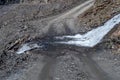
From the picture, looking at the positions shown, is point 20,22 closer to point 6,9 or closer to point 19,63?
point 6,9

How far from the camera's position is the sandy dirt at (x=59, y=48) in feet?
78.0

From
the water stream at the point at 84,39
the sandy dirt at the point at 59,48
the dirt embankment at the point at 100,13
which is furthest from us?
the dirt embankment at the point at 100,13

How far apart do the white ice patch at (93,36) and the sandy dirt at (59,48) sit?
43.9 inches

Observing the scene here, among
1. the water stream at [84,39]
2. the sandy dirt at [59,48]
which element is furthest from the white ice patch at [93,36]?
the sandy dirt at [59,48]

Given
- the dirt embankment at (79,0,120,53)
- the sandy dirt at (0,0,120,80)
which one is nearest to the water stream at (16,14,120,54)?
the sandy dirt at (0,0,120,80)

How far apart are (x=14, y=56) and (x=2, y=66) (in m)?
2.23

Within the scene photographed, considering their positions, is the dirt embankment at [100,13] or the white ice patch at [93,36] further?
the dirt embankment at [100,13]

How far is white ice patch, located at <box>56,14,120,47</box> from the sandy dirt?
112cm

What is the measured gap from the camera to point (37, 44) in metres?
32.5

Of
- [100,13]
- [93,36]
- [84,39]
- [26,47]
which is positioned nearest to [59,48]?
[84,39]

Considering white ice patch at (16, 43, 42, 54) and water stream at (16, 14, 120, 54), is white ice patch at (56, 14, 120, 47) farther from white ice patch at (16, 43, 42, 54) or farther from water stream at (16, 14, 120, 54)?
white ice patch at (16, 43, 42, 54)

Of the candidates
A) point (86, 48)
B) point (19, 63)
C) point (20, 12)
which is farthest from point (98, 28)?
point (20, 12)

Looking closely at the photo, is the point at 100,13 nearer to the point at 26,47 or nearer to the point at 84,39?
the point at 84,39

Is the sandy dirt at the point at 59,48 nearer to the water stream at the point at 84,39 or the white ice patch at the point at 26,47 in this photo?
the white ice patch at the point at 26,47
